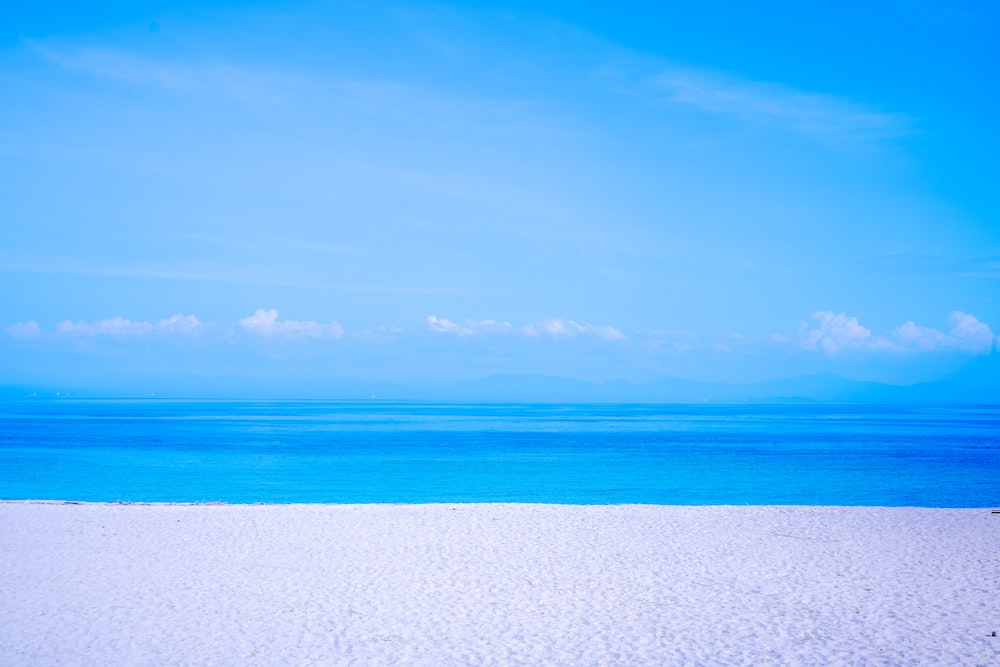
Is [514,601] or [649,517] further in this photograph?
[649,517]

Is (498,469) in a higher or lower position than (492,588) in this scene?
lower

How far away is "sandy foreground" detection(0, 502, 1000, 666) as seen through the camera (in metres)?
7.33

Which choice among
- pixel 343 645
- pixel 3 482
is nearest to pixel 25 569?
pixel 343 645

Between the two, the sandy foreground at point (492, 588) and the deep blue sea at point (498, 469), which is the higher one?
the sandy foreground at point (492, 588)

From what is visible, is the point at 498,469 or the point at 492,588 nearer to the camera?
the point at 492,588

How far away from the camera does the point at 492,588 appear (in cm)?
970

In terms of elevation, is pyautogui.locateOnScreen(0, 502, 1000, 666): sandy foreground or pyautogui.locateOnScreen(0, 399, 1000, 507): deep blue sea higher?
pyautogui.locateOnScreen(0, 502, 1000, 666): sandy foreground

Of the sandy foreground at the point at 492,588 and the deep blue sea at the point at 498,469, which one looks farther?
the deep blue sea at the point at 498,469

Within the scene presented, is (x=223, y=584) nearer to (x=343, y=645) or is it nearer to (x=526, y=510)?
(x=343, y=645)

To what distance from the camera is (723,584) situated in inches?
392

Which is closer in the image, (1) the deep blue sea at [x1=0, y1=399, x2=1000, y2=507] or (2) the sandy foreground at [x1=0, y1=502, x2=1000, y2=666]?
(2) the sandy foreground at [x1=0, y1=502, x2=1000, y2=666]

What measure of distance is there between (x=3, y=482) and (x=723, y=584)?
85.4ft

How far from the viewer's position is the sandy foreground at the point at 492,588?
733 centimetres

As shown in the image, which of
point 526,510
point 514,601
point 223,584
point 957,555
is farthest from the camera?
point 526,510
